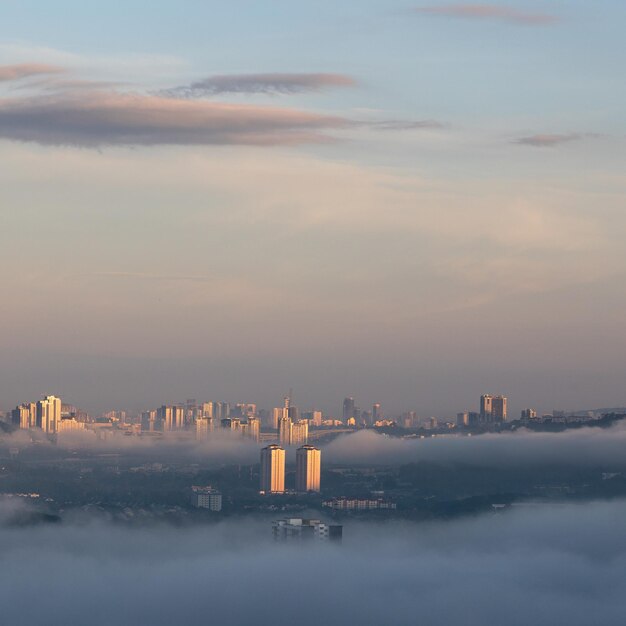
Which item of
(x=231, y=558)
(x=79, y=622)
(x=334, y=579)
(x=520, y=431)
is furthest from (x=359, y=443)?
(x=79, y=622)

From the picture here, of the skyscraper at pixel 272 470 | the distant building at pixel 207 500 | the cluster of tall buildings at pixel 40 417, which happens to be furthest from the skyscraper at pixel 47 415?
the distant building at pixel 207 500

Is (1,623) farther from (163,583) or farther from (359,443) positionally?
(359,443)

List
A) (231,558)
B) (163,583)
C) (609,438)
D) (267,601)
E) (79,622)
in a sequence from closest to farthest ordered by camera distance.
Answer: (79,622), (267,601), (163,583), (231,558), (609,438)

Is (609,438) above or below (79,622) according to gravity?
above

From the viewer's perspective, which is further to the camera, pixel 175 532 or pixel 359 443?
pixel 359 443

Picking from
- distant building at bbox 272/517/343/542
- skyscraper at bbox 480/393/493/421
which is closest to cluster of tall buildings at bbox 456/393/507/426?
skyscraper at bbox 480/393/493/421

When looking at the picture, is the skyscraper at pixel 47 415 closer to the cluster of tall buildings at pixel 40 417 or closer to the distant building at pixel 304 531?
the cluster of tall buildings at pixel 40 417

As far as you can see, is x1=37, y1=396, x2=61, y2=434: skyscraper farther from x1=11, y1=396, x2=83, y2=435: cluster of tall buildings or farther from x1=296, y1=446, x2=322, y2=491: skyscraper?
x1=296, y1=446, x2=322, y2=491: skyscraper

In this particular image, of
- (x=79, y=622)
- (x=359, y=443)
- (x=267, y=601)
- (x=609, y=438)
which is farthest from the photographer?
(x=359, y=443)
